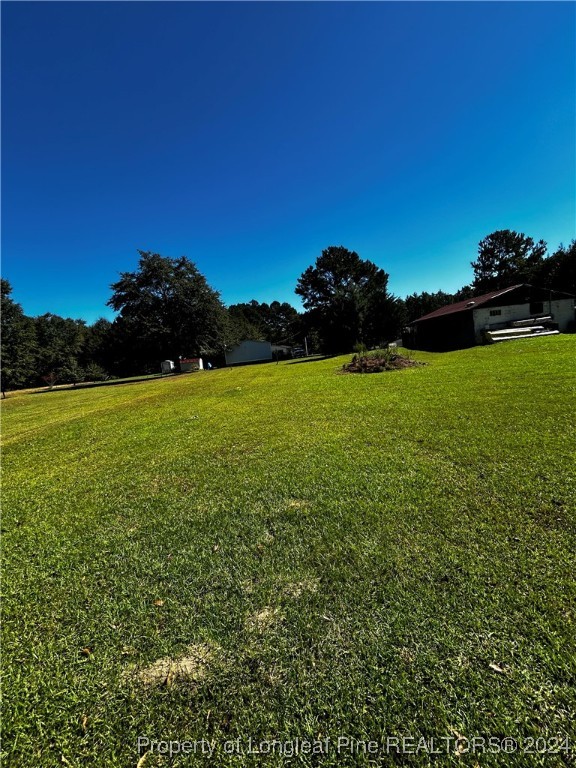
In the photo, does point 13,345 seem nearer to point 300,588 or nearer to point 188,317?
point 188,317

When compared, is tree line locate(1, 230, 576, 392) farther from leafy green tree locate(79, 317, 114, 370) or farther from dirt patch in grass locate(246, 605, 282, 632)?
dirt patch in grass locate(246, 605, 282, 632)

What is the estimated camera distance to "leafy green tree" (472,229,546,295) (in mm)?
55531

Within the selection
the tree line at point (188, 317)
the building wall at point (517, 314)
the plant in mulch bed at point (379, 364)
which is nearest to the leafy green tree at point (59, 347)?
the tree line at point (188, 317)

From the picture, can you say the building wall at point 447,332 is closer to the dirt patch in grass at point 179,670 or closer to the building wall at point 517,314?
the building wall at point 517,314

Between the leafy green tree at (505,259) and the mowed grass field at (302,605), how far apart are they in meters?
65.2

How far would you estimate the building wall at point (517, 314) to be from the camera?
22188 mm

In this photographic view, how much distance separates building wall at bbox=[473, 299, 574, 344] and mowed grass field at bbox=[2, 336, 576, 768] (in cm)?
2000

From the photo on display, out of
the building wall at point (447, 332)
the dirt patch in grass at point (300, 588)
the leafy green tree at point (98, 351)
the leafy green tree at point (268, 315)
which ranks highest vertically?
the leafy green tree at point (268, 315)

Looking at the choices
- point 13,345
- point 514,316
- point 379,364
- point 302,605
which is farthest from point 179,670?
point 13,345

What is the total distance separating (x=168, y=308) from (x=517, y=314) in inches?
Result: 1273

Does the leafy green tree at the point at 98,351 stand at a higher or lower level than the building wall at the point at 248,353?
higher

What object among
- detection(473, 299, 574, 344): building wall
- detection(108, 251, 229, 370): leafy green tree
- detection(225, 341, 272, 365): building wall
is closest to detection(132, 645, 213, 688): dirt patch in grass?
detection(473, 299, 574, 344): building wall

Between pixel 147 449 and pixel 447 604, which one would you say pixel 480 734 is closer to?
pixel 447 604

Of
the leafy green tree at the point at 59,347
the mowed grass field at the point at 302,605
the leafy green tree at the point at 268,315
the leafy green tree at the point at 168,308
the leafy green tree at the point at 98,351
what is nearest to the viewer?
the mowed grass field at the point at 302,605
